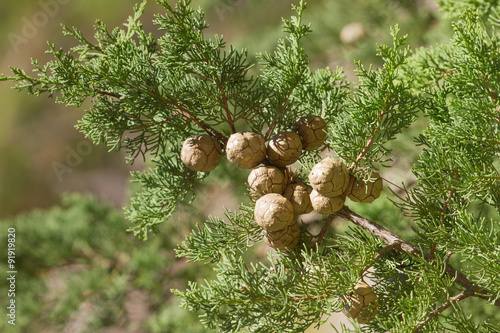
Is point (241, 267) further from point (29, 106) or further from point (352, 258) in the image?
point (29, 106)

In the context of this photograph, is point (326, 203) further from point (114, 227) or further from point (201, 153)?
point (114, 227)

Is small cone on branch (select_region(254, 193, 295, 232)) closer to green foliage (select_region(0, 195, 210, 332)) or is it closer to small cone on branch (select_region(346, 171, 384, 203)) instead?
small cone on branch (select_region(346, 171, 384, 203))

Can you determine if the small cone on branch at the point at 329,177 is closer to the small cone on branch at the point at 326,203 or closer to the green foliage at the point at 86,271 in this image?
the small cone on branch at the point at 326,203

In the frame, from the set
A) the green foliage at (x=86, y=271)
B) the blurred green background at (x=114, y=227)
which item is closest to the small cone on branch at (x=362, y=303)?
the blurred green background at (x=114, y=227)

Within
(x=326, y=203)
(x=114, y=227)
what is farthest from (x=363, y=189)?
(x=114, y=227)

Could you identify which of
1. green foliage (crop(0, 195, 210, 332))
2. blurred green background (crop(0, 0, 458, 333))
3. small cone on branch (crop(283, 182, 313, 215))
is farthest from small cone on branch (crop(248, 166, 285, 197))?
green foliage (crop(0, 195, 210, 332))
